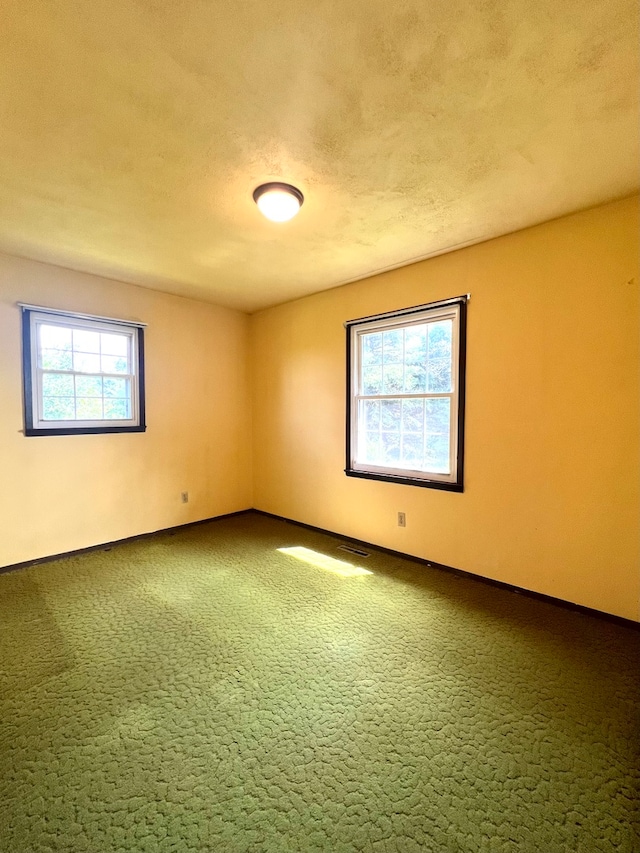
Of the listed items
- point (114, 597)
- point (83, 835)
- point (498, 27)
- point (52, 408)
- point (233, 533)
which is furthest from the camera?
point (233, 533)

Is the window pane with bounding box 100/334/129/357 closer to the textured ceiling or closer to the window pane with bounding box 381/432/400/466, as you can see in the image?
the textured ceiling

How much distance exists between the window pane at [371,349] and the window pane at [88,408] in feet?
8.67

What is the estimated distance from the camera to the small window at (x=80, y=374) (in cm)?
321

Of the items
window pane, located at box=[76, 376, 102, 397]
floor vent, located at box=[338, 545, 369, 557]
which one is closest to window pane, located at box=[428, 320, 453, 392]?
floor vent, located at box=[338, 545, 369, 557]

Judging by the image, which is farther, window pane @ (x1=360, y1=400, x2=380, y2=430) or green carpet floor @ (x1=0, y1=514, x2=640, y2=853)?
window pane @ (x1=360, y1=400, x2=380, y2=430)

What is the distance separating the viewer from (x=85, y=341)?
353 centimetres

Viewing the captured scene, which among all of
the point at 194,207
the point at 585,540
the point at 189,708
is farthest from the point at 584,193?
the point at 189,708

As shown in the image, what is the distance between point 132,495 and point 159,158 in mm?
3068

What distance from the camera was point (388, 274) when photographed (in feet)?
11.3

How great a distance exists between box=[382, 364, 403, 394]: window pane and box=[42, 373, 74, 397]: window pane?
2930 millimetres

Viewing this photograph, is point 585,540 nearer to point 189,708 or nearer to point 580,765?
point 580,765

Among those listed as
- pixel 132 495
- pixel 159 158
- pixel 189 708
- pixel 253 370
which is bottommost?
pixel 189 708

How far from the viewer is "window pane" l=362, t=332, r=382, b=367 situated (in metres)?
3.60

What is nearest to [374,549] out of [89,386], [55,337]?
[89,386]
